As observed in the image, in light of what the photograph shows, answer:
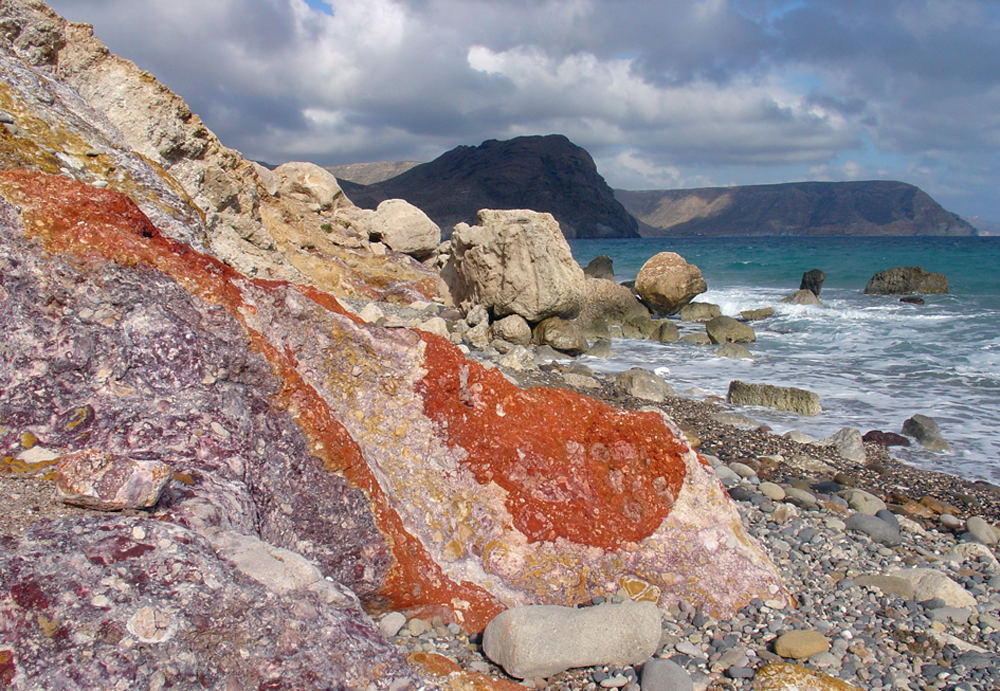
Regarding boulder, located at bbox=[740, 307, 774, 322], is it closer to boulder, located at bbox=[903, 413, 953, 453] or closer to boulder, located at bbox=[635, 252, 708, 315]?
boulder, located at bbox=[635, 252, 708, 315]

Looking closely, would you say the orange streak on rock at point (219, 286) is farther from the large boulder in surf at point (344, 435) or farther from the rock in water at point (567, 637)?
the rock in water at point (567, 637)

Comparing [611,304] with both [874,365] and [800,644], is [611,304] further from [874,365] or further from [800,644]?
[800,644]

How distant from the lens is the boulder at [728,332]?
734 inches

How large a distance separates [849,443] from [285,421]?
8.47m

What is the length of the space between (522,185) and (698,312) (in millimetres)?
143731

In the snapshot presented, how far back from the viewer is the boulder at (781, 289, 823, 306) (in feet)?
90.0

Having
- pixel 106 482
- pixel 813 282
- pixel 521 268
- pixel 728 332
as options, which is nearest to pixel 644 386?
pixel 521 268

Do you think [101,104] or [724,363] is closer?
[101,104]

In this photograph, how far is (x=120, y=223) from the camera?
11.2 ft

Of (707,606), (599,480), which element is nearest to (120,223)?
(599,480)

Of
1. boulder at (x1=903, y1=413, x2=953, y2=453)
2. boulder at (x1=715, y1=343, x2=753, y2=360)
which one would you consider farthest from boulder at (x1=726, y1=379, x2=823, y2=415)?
boulder at (x1=715, y1=343, x2=753, y2=360)

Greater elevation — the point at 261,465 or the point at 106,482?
the point at 106,482

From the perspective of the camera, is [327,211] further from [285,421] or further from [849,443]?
[285,421]

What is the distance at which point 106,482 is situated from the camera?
244 centimetres
